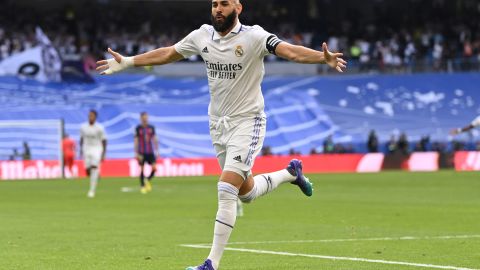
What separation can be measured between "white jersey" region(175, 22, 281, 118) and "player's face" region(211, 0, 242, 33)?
0.13 metres

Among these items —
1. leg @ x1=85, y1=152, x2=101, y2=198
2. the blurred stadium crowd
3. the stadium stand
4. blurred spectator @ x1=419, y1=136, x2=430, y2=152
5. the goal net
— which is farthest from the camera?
the blurred stadium crowd

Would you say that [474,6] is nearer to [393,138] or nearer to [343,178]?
[393,138]

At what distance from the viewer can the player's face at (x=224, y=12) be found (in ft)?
35.5

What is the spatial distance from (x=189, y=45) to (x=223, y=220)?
1962 millimetres

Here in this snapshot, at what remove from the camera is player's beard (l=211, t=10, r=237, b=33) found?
1088 centimetres

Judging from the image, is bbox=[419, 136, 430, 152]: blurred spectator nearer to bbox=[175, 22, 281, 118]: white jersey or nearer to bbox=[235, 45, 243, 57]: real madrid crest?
bbox=[175, 22, 281, 118]: white jersey

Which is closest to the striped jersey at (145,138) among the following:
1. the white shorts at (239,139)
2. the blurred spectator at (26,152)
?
the blurred spectator at (26,152)

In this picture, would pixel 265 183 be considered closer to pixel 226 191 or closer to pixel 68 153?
pixel 226 191

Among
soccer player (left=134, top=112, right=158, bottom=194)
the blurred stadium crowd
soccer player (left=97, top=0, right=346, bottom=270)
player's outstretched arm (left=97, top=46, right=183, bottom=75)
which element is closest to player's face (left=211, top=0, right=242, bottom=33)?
soccer player (left=97, top=0, right=346, bottom=270)

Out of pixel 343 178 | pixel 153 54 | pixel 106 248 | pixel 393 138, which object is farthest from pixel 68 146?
pixel 153 54

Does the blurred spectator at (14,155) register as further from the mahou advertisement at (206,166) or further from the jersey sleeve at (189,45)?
the jersey sleeve at (189,45)

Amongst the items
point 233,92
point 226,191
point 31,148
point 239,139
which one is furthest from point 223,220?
point 31,148

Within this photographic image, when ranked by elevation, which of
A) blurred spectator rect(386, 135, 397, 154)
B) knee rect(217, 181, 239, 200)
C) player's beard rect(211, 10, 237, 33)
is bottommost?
blurred spectator rect(386, 135, 397, 154)

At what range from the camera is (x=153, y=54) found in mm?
11508
